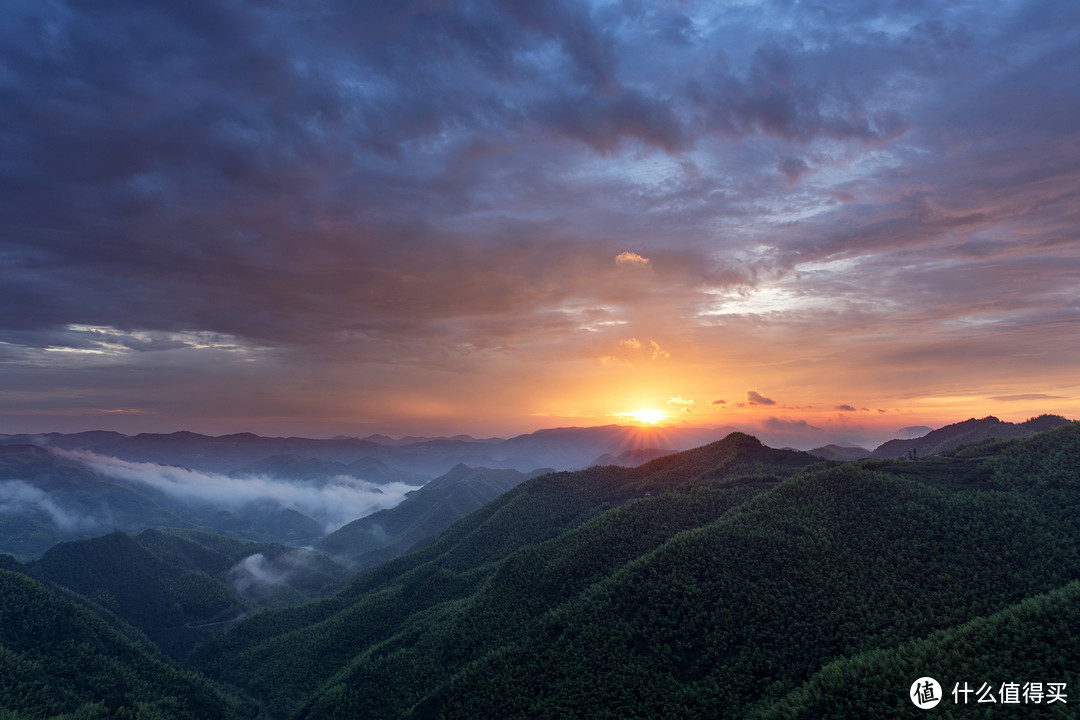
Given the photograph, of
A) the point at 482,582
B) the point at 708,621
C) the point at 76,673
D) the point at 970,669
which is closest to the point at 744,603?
the point at 708,621

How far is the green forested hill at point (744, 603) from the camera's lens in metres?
53.4

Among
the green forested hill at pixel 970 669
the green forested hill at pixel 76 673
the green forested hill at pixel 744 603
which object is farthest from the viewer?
the green forested hill at pixel 76 673

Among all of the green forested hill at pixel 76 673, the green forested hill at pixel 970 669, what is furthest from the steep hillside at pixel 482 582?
the green forested hill at pixel 970 669

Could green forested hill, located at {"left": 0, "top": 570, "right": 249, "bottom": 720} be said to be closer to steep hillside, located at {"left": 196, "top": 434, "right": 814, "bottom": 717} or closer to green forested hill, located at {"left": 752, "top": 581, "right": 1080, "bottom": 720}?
steep hillside, located at {"left": 196, "top": 434, "right": 814, "bottom": 717}

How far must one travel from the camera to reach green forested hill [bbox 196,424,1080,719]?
175ft

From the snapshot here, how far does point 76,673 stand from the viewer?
91.5m

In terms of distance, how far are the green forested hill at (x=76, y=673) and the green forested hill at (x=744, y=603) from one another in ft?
68.7

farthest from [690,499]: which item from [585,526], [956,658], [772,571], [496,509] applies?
[496,509]

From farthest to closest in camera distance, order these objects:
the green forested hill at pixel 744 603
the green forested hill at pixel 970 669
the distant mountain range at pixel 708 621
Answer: the green forested hill at pixel 744 603 → the distant mountain range at pixel 708 621 → the green forested hill at pixel 970 669

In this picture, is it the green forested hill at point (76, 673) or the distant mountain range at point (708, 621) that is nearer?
the distant mountain range at point (708, 621)

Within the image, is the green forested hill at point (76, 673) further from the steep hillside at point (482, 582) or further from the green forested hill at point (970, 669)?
the green forested hill at point (970, 669)

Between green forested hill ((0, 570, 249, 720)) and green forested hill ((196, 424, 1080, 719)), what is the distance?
20.9 metres

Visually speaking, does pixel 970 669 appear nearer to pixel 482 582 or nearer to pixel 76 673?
pixel 482 582

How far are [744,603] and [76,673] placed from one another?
422 feet
